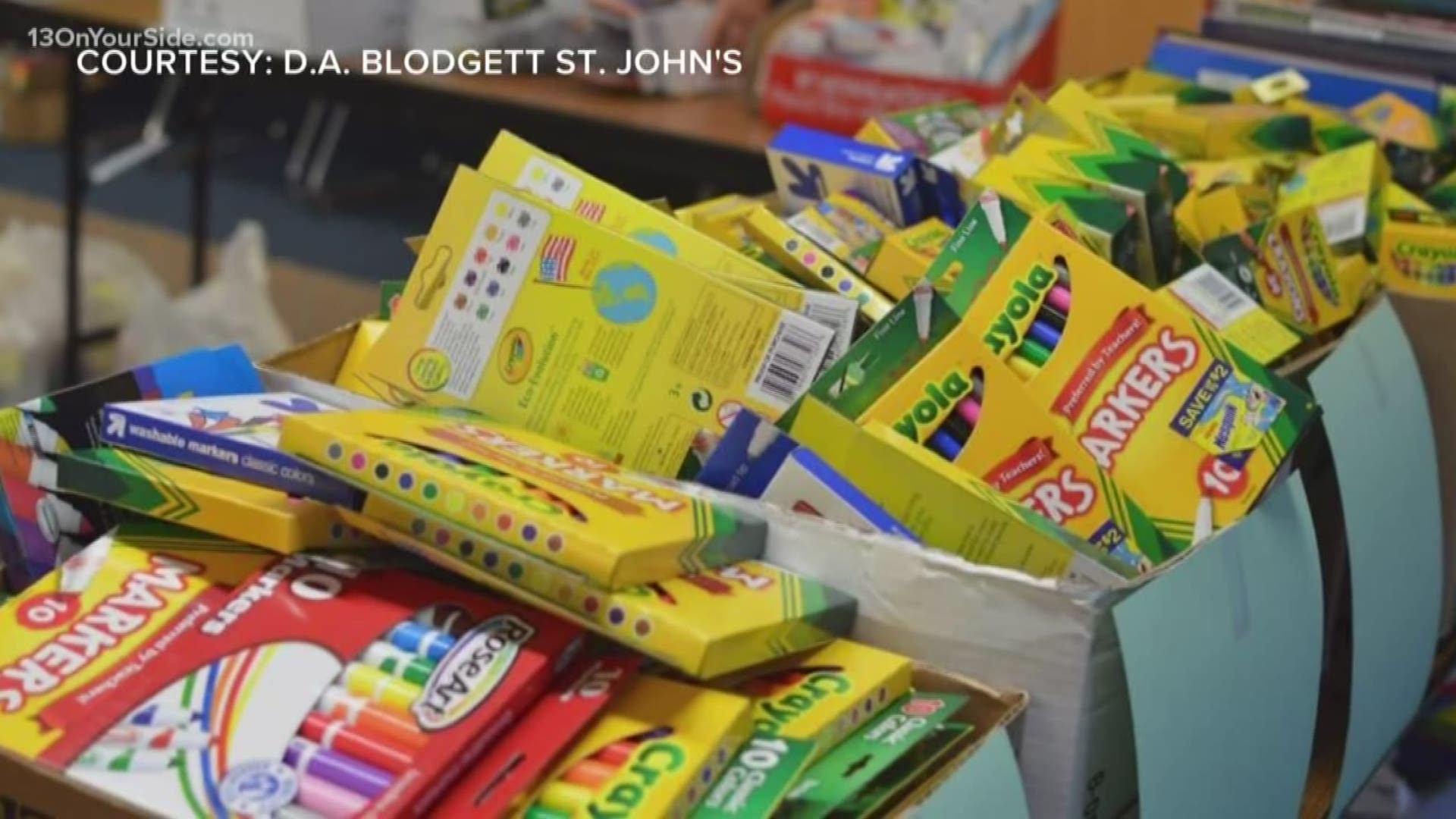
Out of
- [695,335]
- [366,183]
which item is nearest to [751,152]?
[695,335]

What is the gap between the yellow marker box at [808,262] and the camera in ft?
3.63

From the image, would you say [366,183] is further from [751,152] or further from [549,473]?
[549,473]

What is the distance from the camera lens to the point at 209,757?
752 mm

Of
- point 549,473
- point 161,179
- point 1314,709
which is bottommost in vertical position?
point 161,179

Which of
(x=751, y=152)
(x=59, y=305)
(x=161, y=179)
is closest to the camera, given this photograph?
(x=751, y=152)

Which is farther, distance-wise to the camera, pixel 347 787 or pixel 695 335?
pixel 695 335

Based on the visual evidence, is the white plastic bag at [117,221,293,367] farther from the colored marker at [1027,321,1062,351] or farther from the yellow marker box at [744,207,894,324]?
the colored marker at [1027,321,1062,351]

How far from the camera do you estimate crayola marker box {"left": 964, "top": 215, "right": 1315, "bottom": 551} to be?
980 millimetres

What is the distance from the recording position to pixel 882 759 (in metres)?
0.80

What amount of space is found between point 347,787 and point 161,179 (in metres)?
4.53

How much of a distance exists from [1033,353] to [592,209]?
28 centimetres

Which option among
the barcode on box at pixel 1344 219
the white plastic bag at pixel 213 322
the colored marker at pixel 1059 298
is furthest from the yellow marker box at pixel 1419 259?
the white plastic bag at pixel 213 322

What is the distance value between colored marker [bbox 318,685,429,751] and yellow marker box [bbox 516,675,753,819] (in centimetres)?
5

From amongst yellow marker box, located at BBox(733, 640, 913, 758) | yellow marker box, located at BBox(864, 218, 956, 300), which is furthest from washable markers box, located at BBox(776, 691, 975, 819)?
yellow marker box, located at BBox(864, 218, 956, 300)
